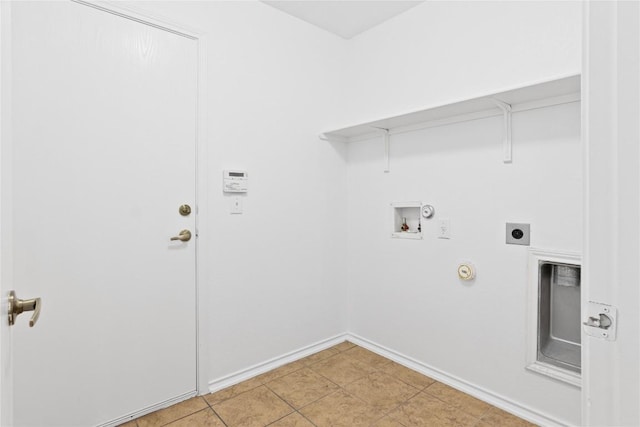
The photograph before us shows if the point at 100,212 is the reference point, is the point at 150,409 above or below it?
below

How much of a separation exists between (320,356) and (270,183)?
1343 mm

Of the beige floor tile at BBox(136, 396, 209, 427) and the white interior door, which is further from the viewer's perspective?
the beige floor tile at BBox(136, 396, 209, 427)

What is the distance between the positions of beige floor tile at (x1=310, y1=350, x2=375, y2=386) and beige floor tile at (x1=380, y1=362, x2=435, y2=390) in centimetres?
12

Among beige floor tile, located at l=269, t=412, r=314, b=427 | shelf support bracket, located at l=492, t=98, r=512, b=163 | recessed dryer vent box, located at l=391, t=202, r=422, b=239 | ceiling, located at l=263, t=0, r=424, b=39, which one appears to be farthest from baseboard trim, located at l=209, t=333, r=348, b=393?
ceiling, located at l=263, t=0, r=424, b=39

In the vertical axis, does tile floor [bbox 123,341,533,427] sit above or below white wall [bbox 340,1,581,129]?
below

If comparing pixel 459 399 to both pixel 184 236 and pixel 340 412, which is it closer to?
pixel 340 412

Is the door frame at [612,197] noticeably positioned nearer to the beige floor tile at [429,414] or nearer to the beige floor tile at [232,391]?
the beige floor tile at [429,414]

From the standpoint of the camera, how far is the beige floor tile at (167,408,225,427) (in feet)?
5.65

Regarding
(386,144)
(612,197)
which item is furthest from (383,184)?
(612,197)

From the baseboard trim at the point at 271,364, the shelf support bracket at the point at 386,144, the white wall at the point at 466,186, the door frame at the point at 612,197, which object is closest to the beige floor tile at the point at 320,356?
the baseboard trim at the point at 271,364

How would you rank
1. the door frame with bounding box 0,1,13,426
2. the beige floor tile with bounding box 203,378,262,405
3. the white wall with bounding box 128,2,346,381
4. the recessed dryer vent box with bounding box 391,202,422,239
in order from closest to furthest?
the door frame with bounding box 0,1,13,426, the beige floor tile with bounding box 203,378,262,405, the white wall with bounding box 128,2,346,381, the recessed dryer vent box with bounding box 391,202,422,239

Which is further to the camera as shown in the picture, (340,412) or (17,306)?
(340,412)

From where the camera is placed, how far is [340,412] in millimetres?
1831

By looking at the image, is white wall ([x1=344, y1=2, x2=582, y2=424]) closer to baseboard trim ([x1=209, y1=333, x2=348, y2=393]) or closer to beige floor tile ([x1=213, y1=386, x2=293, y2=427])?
baseboard trim ([x1=209, y1=333, x2=348, y2=393])
